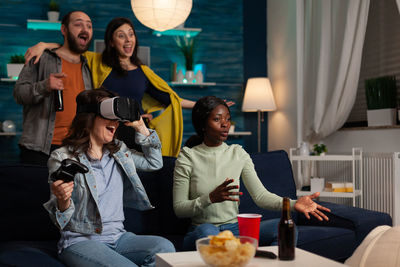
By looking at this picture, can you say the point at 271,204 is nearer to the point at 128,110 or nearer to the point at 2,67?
the point at 128,110

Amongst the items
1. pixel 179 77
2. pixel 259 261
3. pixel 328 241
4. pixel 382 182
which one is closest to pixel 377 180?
pixel 382 182

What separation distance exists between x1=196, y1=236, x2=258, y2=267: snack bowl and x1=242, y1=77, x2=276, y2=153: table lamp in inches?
145

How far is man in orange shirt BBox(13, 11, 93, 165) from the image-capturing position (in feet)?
8.89

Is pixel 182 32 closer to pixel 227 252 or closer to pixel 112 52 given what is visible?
pixel 112 52

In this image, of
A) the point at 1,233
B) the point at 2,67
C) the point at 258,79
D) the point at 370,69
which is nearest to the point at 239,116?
the point at 258,79

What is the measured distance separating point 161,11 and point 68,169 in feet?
6.91

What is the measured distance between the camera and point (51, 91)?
266cm

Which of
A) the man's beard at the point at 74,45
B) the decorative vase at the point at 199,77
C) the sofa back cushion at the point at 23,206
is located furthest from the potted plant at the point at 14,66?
the sofa back cushion at the point at 23,206

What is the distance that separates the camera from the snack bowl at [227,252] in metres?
1.22

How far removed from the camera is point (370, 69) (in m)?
4.19

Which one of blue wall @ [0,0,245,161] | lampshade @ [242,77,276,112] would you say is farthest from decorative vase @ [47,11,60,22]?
lampshade @ [242,77,276,112]

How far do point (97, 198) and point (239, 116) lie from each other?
12.1 ft

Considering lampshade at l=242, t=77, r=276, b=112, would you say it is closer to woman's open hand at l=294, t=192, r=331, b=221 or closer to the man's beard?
the man's beard

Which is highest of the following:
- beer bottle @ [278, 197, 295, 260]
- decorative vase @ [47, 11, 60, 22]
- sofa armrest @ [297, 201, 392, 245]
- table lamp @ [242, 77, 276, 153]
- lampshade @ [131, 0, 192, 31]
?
decorative vase @ [47, 11, 60, 22]
